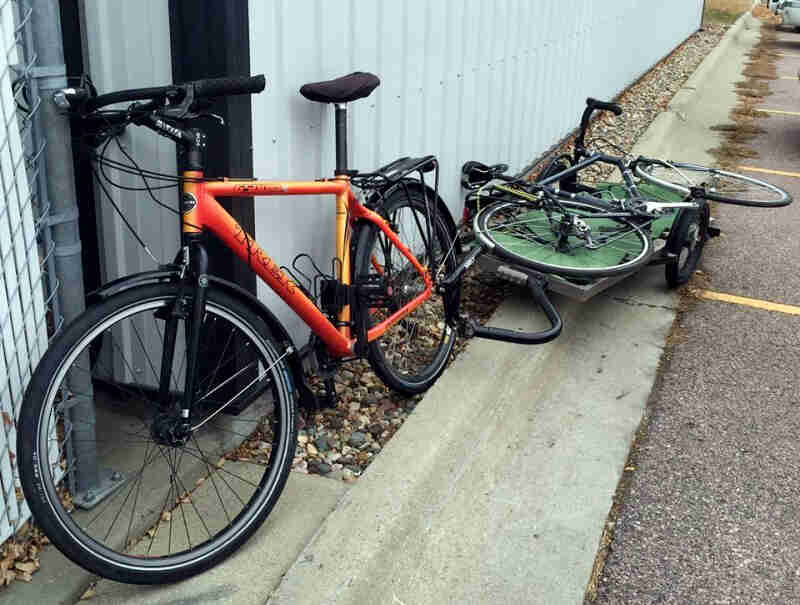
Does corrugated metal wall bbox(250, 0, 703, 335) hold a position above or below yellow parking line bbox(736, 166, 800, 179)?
above

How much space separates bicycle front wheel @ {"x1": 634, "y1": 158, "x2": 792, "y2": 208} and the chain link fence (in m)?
3.80

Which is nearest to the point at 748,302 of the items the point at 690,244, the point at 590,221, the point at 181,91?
the point at 690,244

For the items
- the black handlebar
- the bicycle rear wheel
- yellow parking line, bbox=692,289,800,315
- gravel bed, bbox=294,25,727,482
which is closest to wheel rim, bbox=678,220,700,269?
yellow parking line, bbox=692,289,800,315

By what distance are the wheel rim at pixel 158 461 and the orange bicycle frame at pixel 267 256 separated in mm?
259

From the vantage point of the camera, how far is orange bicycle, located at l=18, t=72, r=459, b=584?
8.67 ft

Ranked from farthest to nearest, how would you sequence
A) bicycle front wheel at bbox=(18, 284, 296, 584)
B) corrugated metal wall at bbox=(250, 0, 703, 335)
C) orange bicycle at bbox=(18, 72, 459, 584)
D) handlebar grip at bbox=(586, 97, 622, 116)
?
handlebar grip at bbox=(586, 97, 622, 116)
corrugated metal wall at bbox=(250, 0, 703, 335)
orange bicycle at bbox=(18, 72, 459, 584)
bicycle front wheel at bbox=(18, 284, 296, 584)

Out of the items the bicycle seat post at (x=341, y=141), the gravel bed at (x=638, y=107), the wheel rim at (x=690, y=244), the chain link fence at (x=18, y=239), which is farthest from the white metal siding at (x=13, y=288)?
the gravel bed at (x=638, y=107)

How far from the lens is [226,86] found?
9.14ft

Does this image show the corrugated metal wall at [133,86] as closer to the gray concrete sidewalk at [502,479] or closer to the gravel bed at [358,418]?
the gravel bed at [358,418]

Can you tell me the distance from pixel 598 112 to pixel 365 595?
8.38m

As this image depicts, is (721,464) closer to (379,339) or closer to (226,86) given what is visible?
(379,339)

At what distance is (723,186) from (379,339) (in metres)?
3.38

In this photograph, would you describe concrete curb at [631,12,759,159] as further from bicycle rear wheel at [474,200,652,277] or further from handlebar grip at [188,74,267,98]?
handlebar grip at [188,74,267,98]

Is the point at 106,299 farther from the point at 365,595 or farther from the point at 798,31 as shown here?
the point at 798,31
